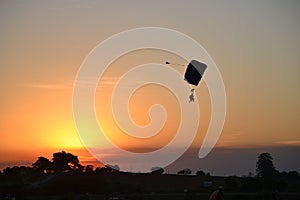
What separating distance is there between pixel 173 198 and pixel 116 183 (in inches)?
1096

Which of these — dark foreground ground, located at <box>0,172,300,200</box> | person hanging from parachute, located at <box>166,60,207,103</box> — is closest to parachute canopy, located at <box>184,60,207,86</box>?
person hanging from parachute, located at <box>166,60,207,103</box>

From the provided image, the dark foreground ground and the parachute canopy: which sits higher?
the dark foreground ground

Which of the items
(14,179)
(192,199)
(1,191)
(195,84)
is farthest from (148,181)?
(195,84)

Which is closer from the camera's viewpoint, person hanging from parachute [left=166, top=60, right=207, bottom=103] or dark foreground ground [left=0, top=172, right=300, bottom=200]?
person hanging from parachute [left=166, top=60, right=207, bottom=103]

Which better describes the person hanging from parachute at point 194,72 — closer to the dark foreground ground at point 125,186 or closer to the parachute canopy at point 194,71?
the parachute canopy at point 194,71

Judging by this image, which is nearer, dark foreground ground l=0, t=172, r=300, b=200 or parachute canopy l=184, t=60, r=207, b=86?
parachute canopy l=184, t=60, r=207, b=86

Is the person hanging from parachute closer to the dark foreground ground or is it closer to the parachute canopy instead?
the parachute canopy

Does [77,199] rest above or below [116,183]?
below

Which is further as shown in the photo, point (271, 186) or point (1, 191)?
point (271, 186)

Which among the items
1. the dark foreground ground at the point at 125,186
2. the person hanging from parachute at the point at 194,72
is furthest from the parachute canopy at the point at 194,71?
the dark foreground ground at the point at 125,186

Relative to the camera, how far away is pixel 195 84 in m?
31.6

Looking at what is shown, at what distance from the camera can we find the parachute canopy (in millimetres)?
32572

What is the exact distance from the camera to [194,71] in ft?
111

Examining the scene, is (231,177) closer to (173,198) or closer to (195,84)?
(173,198)
